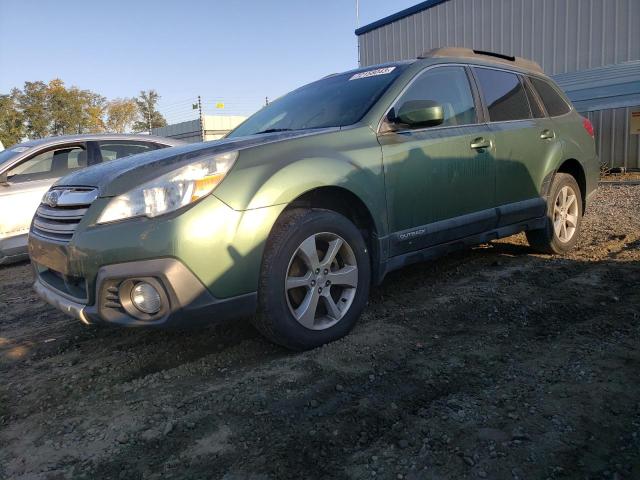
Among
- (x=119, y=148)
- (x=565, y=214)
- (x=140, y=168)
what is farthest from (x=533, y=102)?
(x=119, y=148)

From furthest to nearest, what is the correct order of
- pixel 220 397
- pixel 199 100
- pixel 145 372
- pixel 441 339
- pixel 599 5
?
1. pixel 199 100
2. pixel 599 5
3. pixel 441 339
4. pixel 145 372
5. pixel 220 397

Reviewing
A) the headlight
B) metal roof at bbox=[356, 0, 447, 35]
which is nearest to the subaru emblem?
the headlight

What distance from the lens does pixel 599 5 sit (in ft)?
42.3

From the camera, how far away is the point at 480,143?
389 cm

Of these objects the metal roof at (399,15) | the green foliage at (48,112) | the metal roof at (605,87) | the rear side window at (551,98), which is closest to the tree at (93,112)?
the green foliage at (48,112)

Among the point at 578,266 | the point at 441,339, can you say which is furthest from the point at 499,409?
the point at 578,266

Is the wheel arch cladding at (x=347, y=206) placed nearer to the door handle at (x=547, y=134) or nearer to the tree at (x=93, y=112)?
the door handle at (x=547, y=134)

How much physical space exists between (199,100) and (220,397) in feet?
57.9

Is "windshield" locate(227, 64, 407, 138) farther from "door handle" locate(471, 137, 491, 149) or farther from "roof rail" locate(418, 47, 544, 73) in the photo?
"door handle" locate(471, 137, 491, 149)

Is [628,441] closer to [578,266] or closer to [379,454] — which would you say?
[379,454]

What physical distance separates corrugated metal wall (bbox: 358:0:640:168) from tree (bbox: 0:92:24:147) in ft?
112

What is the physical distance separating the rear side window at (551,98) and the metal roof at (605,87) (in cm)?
798

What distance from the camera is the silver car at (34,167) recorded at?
5.62 metres

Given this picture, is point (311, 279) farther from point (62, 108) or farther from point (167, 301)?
point (62, 108)
